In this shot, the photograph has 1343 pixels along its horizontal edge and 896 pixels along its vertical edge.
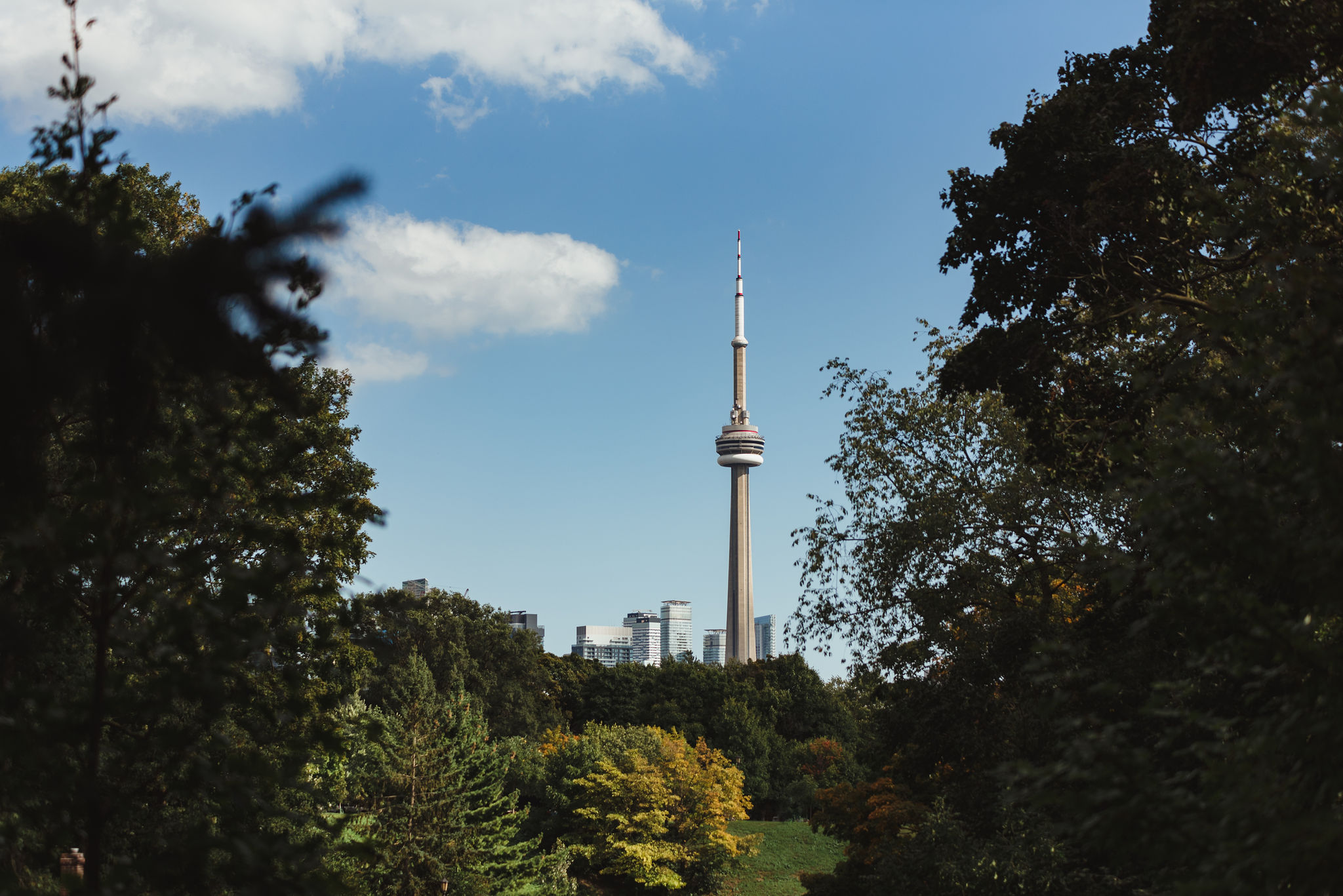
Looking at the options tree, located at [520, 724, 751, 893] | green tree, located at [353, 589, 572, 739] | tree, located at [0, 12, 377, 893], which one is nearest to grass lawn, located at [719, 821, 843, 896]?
tree, located at [520, 724, 751, 893]

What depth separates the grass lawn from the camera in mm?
35100

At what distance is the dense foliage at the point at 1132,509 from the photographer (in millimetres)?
3947

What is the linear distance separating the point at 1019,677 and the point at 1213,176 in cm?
686

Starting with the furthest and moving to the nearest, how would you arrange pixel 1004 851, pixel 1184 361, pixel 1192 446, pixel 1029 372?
pixel 1004 851
pixel 1029 372
pixel 1184 361
pixel 1192 446

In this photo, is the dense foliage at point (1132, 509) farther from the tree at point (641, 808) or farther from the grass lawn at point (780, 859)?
the grass lawn at point (780, 859)

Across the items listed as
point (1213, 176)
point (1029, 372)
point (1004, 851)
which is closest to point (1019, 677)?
point (1004, 851)

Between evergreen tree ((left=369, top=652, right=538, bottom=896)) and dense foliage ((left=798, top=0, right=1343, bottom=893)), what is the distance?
7.42 m

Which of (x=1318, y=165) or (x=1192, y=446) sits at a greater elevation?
(x=1318, y=165)

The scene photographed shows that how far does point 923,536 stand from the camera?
17.2 metres

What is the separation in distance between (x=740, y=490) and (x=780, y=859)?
284 ft

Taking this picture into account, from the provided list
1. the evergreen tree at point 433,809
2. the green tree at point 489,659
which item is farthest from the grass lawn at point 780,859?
the evergreen tree at point 433,809

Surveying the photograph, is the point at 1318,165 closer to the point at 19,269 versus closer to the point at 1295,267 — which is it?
the point at 1295,267

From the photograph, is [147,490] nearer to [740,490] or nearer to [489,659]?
[489,659]

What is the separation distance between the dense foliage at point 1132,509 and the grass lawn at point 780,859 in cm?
1263
